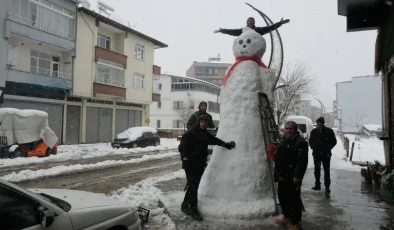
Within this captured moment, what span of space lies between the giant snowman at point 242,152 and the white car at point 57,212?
2.22 metres

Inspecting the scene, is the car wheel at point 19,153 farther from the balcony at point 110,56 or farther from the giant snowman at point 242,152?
the balcony at point 110,56

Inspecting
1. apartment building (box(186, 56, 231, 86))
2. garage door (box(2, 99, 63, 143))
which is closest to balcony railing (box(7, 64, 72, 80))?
garage door (box(2, 99, 63, 143))

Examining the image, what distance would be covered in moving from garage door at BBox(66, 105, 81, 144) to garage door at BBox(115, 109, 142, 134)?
4.54 meters

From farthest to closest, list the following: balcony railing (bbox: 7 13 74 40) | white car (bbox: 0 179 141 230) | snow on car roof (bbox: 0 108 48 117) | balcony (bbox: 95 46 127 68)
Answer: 1. balcony (bbox: 95 46 127 68)
2. balcony railing (bbox: 7 13 74 40)
3. snow on car roof (bbox: 0 108 48 117)
4. white car (bbox: 0 179 141 230)

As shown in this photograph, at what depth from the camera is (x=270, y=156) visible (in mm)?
5613

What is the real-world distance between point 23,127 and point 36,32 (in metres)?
8.62

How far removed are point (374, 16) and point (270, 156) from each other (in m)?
5.16

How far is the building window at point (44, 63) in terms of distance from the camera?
23.0 metres

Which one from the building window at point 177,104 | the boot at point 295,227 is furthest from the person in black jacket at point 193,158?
the building window at point 177,104

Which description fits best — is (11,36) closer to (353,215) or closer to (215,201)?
(215,201)

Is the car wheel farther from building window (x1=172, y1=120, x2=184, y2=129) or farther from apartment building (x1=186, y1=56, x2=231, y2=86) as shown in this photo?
apartment building (x1=186, y1=56, x2=231, y2=86)

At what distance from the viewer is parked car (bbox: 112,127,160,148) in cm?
2219

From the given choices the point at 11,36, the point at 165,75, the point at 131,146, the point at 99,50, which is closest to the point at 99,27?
the point at 99,50

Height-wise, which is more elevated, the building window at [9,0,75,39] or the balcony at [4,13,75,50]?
the building window at [9,0,75,39]
